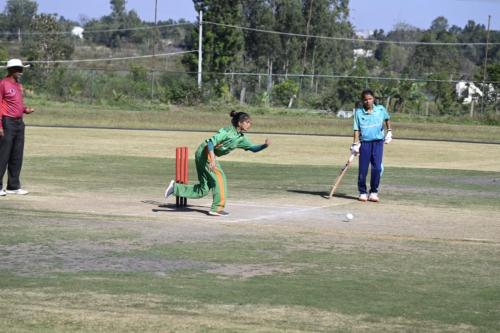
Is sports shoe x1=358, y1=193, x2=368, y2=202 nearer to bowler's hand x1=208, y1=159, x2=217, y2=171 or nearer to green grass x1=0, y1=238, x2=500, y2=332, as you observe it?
bowler's hand x1=208, y1=159, x2=217, y2=171

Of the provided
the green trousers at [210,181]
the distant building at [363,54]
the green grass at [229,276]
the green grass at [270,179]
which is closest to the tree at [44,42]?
the distant building at [363,54]

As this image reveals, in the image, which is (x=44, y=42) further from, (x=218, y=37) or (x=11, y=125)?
(x=11, y=125)

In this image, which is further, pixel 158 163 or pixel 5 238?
pixel 158 163

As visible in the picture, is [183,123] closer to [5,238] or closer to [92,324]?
[5,238]

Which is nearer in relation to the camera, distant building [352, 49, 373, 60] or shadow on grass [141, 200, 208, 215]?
shadow on grass [141, 200, 208, 215]

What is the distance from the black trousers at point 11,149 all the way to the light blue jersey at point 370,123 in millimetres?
5859

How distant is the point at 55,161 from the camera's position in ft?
82.3

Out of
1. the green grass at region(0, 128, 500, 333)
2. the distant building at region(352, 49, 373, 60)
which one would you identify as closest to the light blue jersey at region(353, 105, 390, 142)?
the green grass at region(0, 128, 500, 333)

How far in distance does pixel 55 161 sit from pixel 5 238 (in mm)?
12548

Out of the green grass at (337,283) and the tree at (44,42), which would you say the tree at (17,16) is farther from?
the green grass at (337,283)

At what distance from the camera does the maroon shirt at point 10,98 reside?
56.7 ft

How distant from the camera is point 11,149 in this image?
17594 mm

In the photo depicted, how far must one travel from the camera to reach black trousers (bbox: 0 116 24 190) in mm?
17391

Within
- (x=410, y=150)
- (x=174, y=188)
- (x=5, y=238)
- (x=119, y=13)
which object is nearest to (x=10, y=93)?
(x=174, y=188)
